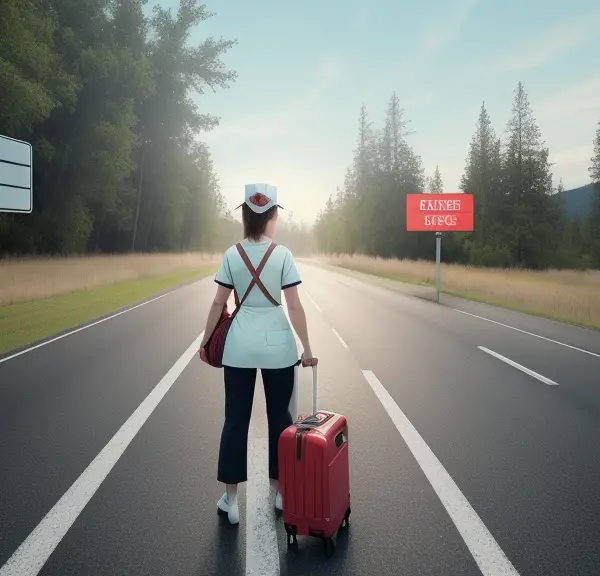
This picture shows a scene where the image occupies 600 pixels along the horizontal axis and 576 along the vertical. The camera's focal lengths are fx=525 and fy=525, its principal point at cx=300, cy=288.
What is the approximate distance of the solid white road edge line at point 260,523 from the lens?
9.33 feet

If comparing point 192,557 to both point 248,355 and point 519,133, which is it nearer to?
point 248,355

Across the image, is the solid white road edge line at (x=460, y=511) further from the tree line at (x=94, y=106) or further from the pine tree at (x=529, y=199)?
the pine tree at (x=529, y=199)

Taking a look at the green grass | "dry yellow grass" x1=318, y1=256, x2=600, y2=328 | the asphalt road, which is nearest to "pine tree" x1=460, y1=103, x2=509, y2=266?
"dry yellow grass" x1=318, y1=256, x2=600, y2=328

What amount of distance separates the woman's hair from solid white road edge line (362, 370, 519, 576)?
2.21m

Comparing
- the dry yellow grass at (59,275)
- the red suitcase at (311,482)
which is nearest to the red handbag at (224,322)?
the red suitcase at (311,482)

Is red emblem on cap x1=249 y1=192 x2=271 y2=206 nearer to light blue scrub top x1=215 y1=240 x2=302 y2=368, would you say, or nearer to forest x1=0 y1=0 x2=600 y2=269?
light blue scrub top x1=215 y1=240 x2=302 y2=368

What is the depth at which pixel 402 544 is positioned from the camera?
305 cm

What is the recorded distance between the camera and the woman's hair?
328 centimetres

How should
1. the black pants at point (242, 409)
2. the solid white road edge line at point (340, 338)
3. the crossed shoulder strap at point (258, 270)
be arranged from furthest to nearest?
1. the solid white road edge line at point (340, 338)
2. the black pants at point (242, 409)
3. the crossed shoulder strap at point (258, 270)

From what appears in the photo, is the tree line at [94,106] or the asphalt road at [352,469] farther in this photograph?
the tree line at [94,106]

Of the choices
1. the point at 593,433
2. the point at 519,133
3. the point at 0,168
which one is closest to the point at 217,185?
the point at 519,133

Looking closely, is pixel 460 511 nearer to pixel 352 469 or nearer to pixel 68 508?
pixel 352 469

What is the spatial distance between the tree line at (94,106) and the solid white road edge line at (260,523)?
23.3 meters

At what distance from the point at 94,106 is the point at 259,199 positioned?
120 feet
